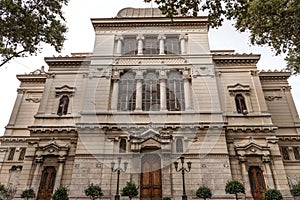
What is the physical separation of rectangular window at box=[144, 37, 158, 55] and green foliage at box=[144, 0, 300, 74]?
9685 millimetres

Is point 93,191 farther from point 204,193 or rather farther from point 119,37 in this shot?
point 119,37

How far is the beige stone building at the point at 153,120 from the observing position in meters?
16.8

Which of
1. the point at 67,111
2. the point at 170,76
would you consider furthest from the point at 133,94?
the point at 67,111

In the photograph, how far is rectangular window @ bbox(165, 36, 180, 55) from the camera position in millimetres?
22350

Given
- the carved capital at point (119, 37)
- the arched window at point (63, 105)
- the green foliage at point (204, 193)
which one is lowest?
the green foliage at point (204, 193)

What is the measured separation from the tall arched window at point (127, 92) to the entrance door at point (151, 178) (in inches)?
178

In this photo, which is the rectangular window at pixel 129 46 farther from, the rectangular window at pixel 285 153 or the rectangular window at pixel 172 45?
the rectangular window at pixel 285 153

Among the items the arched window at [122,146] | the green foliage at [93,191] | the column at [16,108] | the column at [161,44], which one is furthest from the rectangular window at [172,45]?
the column at [16,108]

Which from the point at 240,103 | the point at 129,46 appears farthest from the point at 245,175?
the point at 129,46

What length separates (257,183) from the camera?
16.8 meters

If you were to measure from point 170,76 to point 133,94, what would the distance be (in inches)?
146

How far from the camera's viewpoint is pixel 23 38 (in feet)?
45.1

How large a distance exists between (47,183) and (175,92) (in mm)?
12139

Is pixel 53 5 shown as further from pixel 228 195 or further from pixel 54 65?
pixel 228 195
